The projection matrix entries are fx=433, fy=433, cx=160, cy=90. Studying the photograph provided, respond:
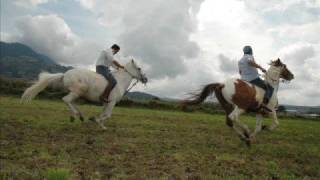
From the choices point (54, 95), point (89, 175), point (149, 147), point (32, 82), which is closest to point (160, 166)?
point (89, 175)

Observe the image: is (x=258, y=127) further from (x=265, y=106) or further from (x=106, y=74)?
(x=106, y=74)

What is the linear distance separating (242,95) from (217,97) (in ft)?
3.01

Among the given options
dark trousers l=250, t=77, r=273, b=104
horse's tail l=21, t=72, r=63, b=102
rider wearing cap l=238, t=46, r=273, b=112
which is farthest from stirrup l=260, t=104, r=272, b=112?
horse's tail l=21, t=72, r=63, b=102

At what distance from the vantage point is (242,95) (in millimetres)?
12750

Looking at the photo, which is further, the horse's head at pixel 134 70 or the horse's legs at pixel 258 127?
the horse's head at pixel 134 70

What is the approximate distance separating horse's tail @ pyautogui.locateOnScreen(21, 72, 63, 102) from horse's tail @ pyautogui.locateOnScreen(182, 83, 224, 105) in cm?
431

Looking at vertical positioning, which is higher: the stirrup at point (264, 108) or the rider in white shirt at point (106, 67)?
the rider in white shirt at point (106, 67)

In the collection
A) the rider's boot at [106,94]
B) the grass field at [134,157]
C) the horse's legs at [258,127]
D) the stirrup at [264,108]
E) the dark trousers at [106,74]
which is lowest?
the grass field at [134,157]

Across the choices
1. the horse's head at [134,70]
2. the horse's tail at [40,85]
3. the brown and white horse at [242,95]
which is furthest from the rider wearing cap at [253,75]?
the horse's tail at [40,85]

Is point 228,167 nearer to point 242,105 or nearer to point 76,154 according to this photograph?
point 76,154

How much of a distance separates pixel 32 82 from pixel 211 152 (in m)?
7.14

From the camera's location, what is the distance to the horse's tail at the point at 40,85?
14383 mm

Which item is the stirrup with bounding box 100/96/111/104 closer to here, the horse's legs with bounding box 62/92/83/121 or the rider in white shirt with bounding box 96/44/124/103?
the rider in white shirt with bounding box 96/44/124/103

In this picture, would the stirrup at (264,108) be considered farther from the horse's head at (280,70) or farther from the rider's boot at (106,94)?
the rider's boot at (106,94)
